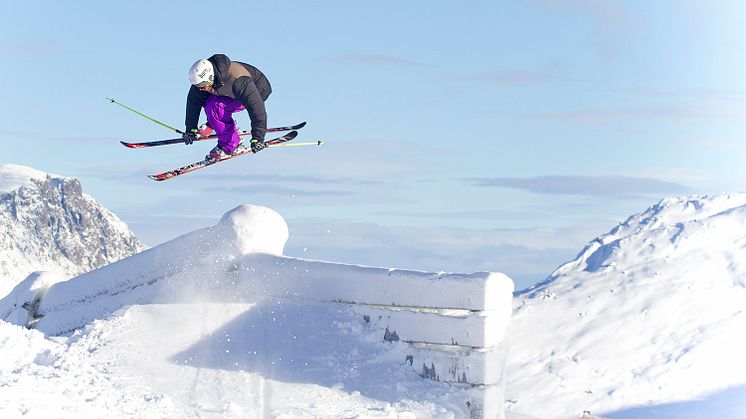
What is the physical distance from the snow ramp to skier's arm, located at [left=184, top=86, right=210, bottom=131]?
9.92 ft

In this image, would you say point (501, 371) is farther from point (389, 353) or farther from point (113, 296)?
point (113, 296)

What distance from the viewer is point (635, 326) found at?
116m

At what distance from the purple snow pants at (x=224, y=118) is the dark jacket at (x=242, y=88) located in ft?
0.53

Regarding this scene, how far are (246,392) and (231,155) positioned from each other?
22.6ft

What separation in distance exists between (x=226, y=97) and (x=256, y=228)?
142 inches

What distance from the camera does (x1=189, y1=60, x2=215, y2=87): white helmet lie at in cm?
1361

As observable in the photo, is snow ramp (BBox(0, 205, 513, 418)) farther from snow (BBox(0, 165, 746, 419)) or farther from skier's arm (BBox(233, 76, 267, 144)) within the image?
skier's arm (BBox(233, 76, 267, 144))

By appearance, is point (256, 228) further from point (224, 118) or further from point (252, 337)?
point (224, 118)

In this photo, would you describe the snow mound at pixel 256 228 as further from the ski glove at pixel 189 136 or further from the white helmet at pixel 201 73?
the ski glove at pixel 189 136

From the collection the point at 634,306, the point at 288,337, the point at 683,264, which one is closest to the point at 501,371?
the point at 288,337

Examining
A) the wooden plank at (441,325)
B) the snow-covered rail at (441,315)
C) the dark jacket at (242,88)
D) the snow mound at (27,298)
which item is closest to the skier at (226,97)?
the dark jacket at (242,88)

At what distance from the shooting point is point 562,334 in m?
116

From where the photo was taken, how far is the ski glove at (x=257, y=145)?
47.3 ft

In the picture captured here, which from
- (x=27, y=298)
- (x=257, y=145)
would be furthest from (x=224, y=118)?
(x=27, y=298)
